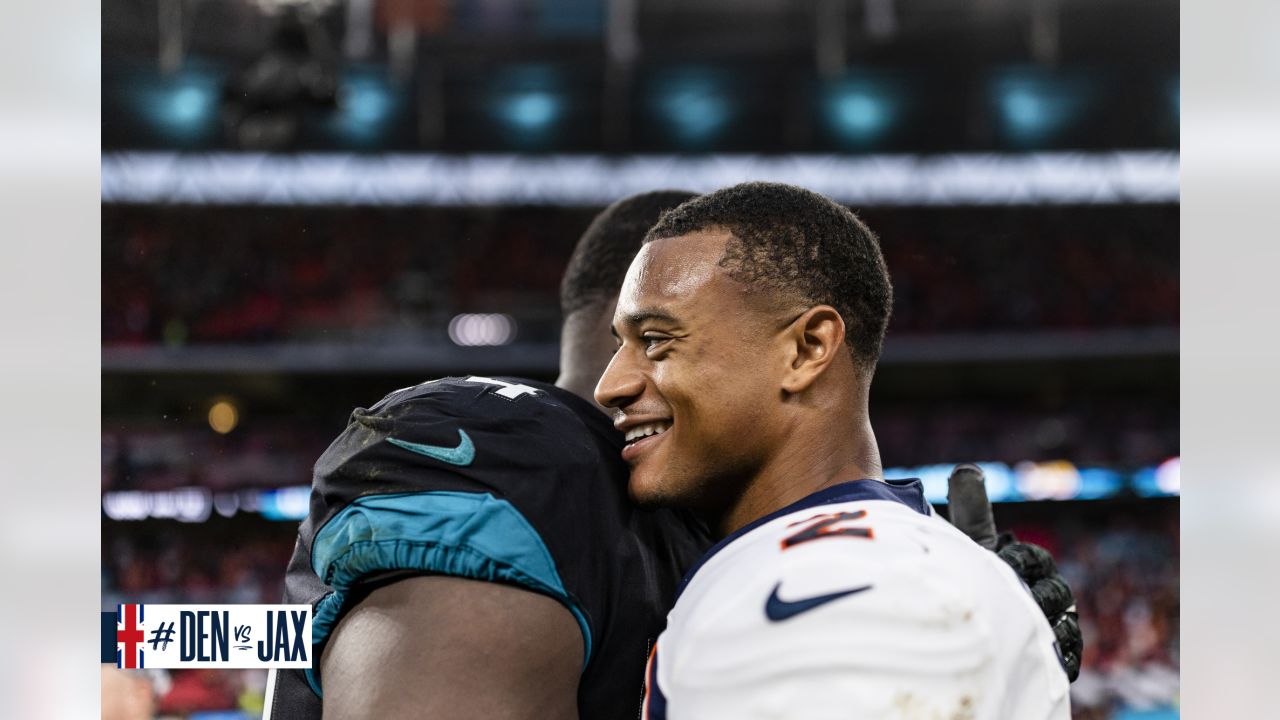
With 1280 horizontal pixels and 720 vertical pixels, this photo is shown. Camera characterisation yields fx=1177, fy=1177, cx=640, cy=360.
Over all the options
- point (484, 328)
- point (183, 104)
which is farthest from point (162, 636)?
point (484, 328)

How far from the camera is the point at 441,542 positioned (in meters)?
1.17

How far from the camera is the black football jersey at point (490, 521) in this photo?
3.89 ft

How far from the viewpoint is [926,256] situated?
40.8 ft

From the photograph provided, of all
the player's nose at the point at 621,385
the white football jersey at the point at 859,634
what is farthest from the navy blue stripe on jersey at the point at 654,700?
the player's nose at the point at 621,385

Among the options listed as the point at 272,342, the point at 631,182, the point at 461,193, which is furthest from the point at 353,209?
the point at 631,182

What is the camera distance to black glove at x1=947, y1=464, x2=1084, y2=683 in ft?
5.37

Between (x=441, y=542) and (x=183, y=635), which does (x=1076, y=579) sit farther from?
(x=441, y=542)

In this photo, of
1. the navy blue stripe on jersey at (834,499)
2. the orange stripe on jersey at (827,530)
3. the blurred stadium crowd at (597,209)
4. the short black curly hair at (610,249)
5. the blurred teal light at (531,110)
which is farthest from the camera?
the blurred teal light at (531,110)

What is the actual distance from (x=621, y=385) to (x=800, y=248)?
0.88 feet

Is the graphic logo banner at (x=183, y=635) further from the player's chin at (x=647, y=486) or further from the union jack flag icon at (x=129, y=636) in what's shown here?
the player's chin at (x=647, y=486)

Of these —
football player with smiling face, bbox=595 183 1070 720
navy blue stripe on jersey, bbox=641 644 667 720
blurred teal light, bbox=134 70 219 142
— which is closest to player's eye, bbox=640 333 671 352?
football player with smiling face, bbox=595 183 1070 720

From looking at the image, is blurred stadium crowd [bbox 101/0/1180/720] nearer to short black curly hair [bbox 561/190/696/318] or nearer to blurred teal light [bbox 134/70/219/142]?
blurred teal light [bbox 134/70/219/142]

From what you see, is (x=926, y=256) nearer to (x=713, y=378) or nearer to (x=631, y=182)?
(x=631, y=182)

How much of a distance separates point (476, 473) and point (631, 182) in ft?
36.6
